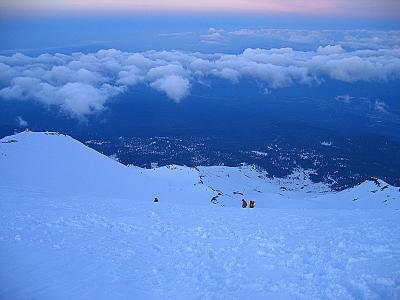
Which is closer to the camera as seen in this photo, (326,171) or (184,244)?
(184,244)

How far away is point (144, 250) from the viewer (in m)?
14.6

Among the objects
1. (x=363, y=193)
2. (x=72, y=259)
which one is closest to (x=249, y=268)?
(x=72, y=259)

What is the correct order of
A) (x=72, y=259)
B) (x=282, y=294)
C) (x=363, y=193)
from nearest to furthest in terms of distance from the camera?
(x=282, y=294)
(x=72, y=259)
(x=363, y=193)

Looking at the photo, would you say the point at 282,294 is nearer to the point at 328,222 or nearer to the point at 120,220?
the point at 328,222

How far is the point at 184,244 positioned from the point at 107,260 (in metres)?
3.34

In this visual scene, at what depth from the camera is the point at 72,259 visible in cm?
1315

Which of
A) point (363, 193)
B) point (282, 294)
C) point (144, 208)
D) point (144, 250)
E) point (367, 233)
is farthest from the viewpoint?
point (363, 193)

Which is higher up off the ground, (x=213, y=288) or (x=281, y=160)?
(x=213, y=288)

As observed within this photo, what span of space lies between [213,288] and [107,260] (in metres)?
4.10

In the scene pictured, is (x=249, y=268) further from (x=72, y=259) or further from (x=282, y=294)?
(x=72, y=259)

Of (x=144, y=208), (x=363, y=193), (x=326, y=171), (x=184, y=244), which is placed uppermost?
(x=184, y=244)

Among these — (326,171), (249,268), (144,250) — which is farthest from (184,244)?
(326,171)

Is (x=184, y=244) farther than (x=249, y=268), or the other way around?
(x=184, y=244)

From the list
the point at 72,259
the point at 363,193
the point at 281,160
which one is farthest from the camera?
the point at 281,160
